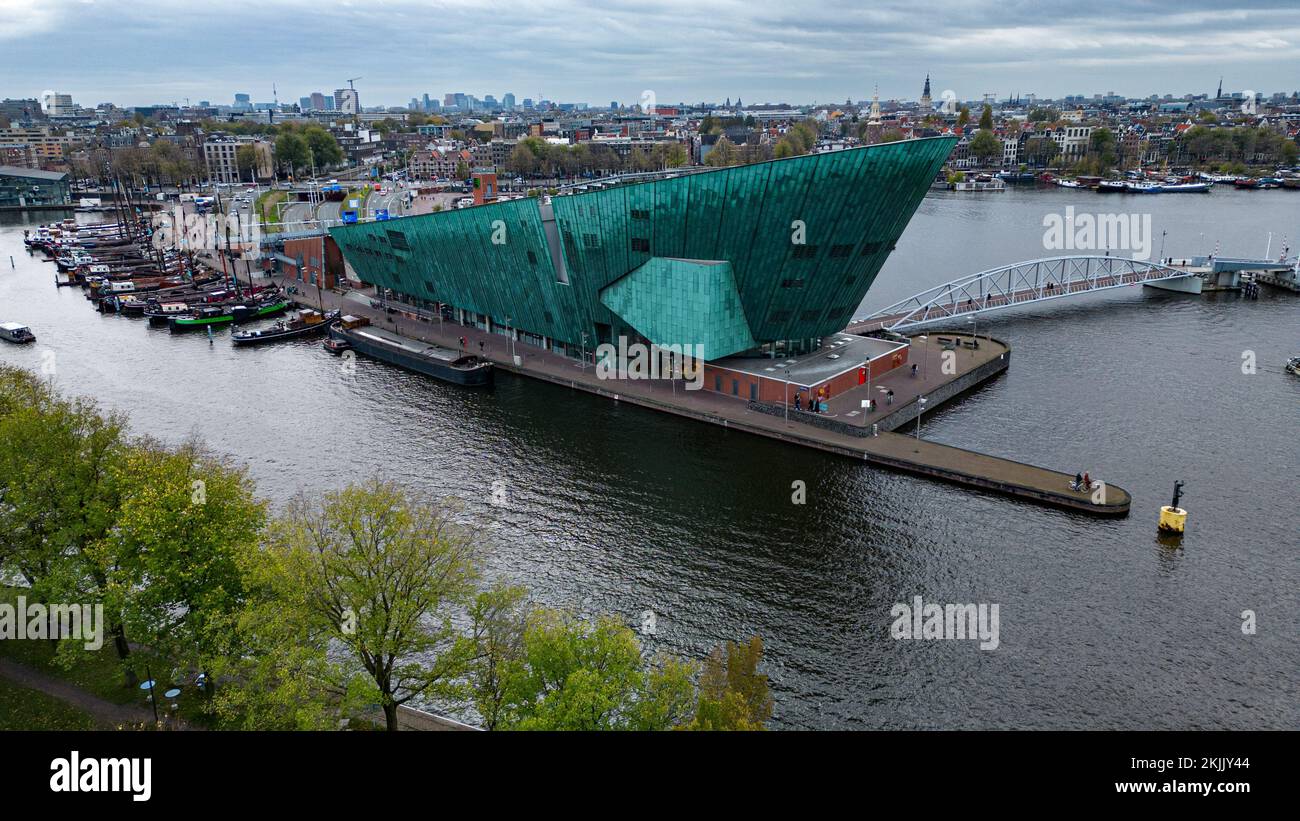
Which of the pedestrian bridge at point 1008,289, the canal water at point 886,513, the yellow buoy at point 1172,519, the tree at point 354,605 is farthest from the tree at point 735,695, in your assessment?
the pedestrian bridge at point 1008,289

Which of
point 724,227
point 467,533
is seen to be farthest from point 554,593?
point 724,227

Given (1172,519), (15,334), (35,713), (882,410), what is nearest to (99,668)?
(35,713)

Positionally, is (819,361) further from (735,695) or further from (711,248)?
(735,695)

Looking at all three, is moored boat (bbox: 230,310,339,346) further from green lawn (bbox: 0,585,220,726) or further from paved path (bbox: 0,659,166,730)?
paved path (bbox: 0,659,166,730)

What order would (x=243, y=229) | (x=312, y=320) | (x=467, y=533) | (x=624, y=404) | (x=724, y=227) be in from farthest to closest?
1. (x=243, y=229)
2. (x=312, y=320)
3. (x=624, y=404)
4. (x=724, y=227)
5. (x=467, y=533)

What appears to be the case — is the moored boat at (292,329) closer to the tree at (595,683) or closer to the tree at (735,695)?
the tree at (595,683)

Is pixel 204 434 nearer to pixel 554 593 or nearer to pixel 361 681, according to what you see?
pixel 554 593
